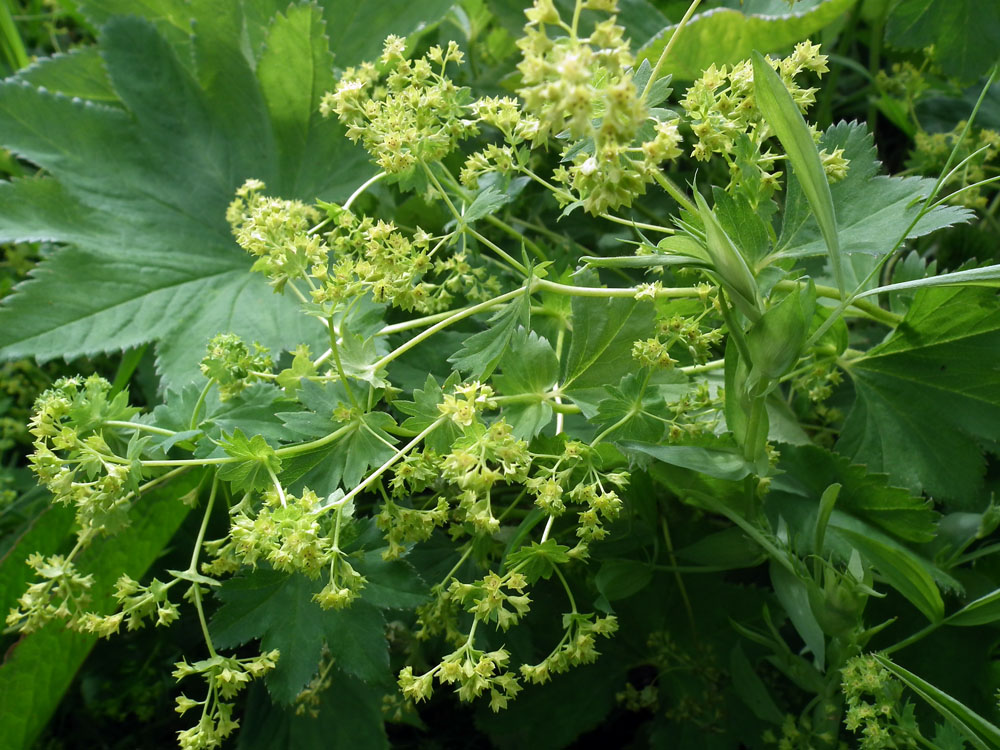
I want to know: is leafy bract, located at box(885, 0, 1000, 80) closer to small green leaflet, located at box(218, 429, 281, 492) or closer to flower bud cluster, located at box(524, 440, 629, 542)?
flower bud cluster, located at box(524, 440, 629, 542)

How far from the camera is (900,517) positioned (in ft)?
2.52

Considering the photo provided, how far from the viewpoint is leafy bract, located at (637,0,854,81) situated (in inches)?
36.8

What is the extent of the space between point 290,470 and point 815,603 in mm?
468

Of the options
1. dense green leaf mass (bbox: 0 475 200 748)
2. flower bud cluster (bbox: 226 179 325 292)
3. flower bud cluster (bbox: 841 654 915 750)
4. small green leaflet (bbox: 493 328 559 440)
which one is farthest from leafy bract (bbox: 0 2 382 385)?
flower bud cluster (bbox: 841 654 915 750)

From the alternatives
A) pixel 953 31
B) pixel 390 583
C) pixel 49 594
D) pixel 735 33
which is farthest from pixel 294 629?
pixel 953 31

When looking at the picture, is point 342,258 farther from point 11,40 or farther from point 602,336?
point 11,40

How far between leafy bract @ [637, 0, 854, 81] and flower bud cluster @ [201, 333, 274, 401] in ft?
1.81

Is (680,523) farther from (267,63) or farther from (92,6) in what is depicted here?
(92,6)

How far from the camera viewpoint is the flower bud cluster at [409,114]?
708mm

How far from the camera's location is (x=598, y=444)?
702 millimetres

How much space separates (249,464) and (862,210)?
1.98 feet

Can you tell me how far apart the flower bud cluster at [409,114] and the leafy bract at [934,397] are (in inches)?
18.8

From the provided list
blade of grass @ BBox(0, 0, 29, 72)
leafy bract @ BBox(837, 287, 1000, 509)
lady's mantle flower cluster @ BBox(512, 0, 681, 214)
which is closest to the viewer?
lady's mantle flower cluster @ BBox(512, 0, 681, 214)

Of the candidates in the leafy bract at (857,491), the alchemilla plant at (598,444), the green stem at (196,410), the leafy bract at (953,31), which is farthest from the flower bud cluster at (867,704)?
the leafy bract at (953,31)
